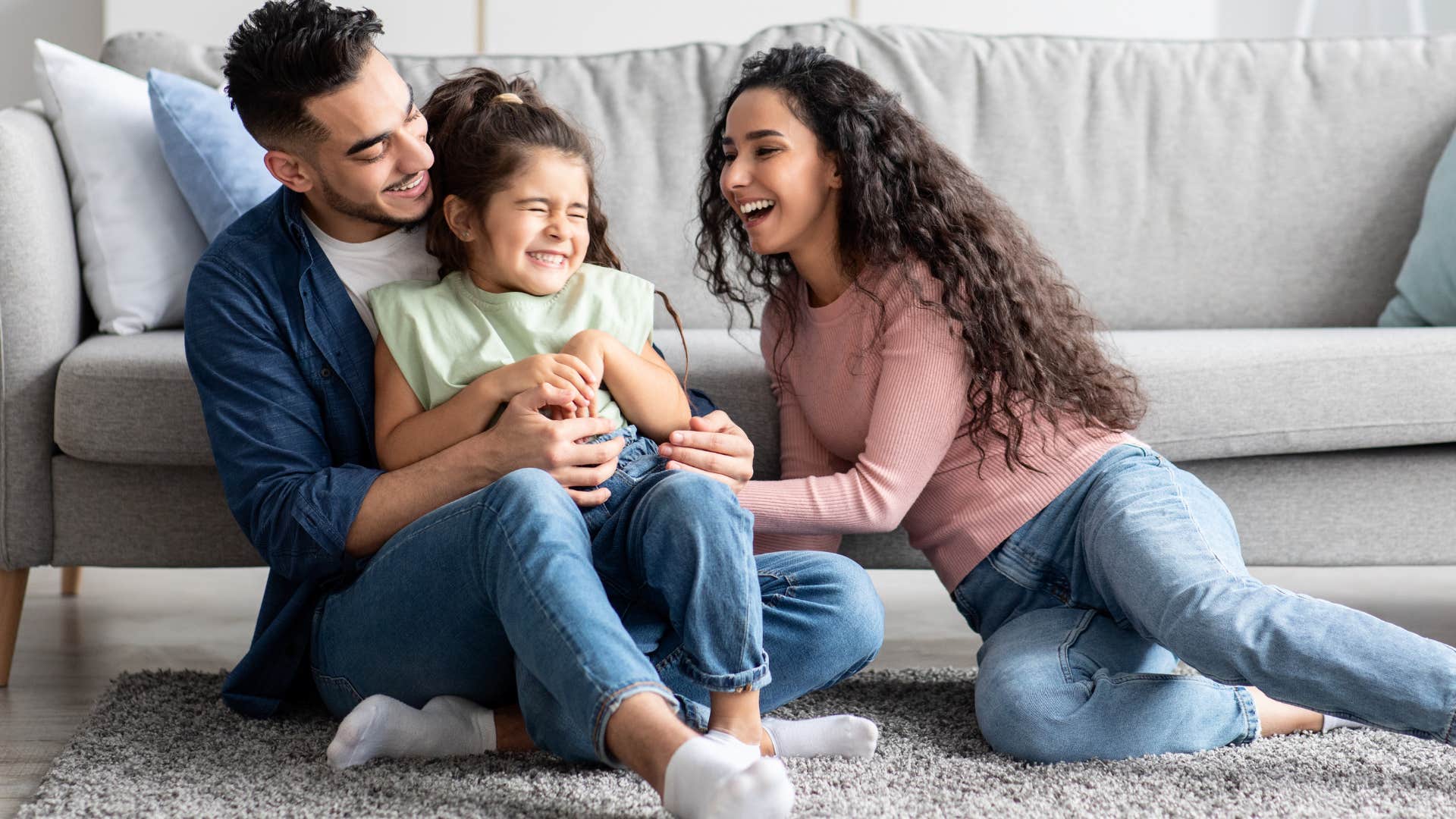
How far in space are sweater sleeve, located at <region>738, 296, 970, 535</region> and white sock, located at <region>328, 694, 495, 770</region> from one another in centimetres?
38

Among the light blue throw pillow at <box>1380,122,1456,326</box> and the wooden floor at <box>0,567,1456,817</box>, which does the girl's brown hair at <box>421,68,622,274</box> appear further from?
the light blue throw pillow at <box>1380,122,1456,326</box>

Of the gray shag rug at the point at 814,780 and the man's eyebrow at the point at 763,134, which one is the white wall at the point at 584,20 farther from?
the gray shag rug at the point at 814,780

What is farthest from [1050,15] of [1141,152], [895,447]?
[895,447]

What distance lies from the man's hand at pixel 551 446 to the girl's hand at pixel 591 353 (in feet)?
0.11

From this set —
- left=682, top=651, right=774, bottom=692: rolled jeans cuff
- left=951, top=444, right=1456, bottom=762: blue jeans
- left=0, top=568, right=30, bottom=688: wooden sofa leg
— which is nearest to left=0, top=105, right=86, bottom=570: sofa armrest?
left=0, top=568, right=30, bottom=688: wooden sofa leg

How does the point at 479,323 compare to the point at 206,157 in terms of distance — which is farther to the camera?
the point at 206,157

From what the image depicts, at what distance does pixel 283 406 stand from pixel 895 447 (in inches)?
26.4

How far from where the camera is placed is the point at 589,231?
1.55 m

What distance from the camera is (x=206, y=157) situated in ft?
6.17

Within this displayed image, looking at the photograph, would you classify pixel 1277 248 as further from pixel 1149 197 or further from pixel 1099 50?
pixel 1099 50

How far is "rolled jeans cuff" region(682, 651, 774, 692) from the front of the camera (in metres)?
1.20

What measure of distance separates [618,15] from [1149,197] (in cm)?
145

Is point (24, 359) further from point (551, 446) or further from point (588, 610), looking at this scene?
point (588, 610)

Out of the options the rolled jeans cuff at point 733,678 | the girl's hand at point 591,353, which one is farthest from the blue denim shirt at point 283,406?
the rolled jeans cuff at point 733,678
